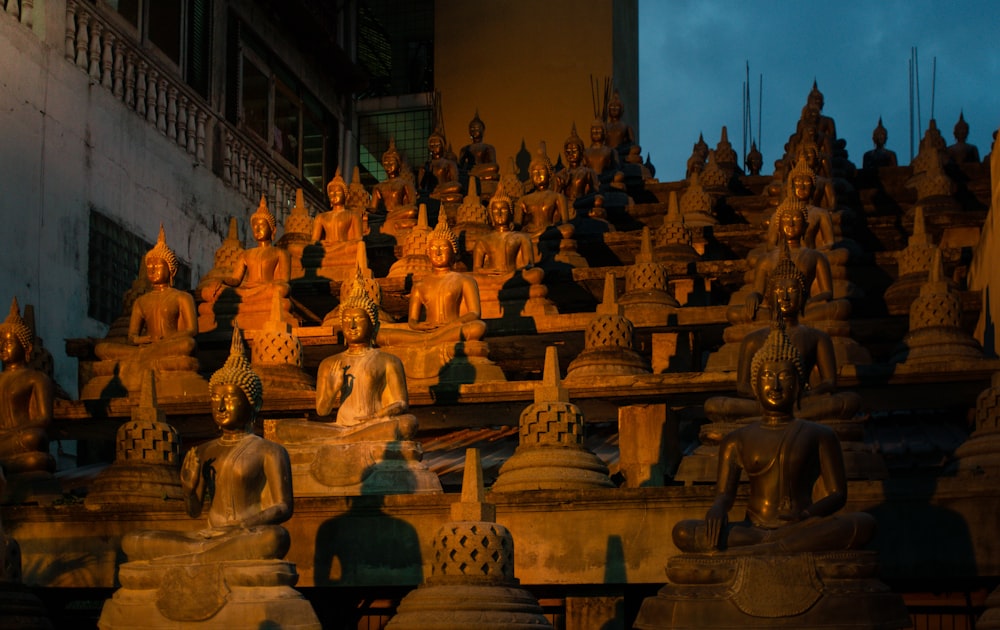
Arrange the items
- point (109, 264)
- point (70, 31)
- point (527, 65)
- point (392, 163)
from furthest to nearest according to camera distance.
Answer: point (527, 65) → point (392, 163) → point (109, 264) → point (70, 31)

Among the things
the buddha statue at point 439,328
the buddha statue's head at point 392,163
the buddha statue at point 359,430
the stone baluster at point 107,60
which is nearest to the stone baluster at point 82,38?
the stone baluster at point 107,60

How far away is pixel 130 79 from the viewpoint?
22609mm

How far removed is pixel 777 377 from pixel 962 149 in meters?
18.3

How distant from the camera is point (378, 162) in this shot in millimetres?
35250

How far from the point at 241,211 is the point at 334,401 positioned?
46.3 feet

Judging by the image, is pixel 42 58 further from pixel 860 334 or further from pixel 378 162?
pixel 378 162

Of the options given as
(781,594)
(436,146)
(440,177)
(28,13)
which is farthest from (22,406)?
(436,146)

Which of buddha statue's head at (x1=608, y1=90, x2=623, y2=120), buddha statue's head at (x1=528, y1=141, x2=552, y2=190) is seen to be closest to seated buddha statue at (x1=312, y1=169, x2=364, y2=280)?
buddha statue's head at (x1=528, y1=141, x2=552, y2=190)

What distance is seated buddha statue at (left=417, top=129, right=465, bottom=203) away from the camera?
25875mm

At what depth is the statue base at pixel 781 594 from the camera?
8703 mm

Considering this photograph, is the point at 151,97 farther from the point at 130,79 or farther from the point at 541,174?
the point at 541,174

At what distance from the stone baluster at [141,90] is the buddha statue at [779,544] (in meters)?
14.9

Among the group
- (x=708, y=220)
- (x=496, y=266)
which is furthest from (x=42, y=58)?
(x=708, y=220)

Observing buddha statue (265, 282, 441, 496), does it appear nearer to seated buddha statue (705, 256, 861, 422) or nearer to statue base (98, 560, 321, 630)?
statue base (98, 560, 321, 630)
